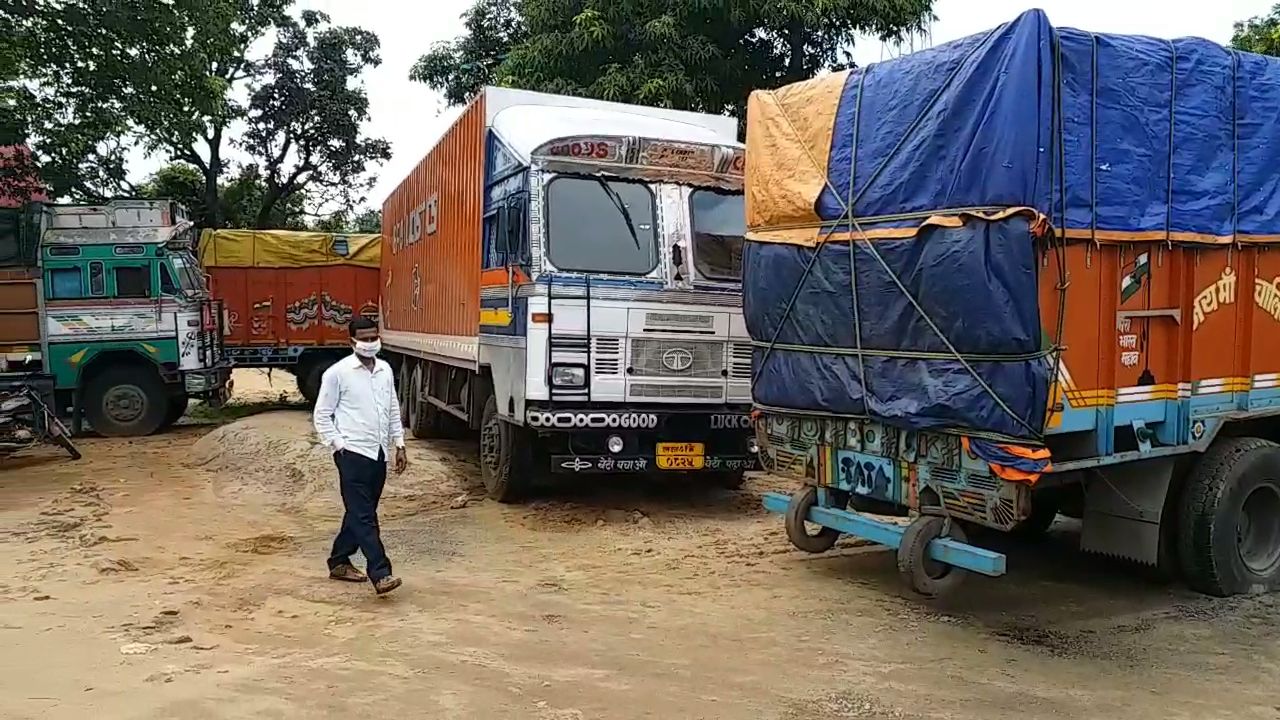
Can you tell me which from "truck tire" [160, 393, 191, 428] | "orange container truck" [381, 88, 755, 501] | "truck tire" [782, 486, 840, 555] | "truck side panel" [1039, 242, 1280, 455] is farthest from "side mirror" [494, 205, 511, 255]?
"truck tire" [160, 393, 191, 428]

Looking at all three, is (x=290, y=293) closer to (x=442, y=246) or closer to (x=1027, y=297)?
(x=442, y=246)

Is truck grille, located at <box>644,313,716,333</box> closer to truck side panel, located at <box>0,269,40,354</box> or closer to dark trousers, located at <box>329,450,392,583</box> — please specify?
dark trousers, located at <box>329,450,392,583</box>

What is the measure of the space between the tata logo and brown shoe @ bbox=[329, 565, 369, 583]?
3.04 metres

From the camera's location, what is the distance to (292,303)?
18.7 metres

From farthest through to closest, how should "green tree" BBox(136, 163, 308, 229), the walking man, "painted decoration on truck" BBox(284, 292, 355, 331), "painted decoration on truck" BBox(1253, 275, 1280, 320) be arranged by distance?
"green tree" BBox(136, 163, 308, 229) < "painted decoration on truck" BBox(284, 292, 355, 331) < the walking man < "painted decoration on truck" BBox(1253, 275, 1280, 320)

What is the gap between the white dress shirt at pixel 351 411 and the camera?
6297 millimetres

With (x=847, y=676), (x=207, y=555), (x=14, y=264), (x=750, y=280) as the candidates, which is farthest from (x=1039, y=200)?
(x=14, y=264)

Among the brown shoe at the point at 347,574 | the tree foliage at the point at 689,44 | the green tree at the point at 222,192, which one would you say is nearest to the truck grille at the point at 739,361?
the brown shoe at the point at 347,574

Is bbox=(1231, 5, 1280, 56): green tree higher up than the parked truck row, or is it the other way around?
bbox=(1231, 5, 1280, 56): green tree

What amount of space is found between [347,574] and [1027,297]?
4.41 meters

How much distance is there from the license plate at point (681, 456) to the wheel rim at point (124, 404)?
402 inches

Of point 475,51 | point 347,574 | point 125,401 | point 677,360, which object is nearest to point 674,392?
point 677,360

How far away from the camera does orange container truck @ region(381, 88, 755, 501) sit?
8242 millimetres

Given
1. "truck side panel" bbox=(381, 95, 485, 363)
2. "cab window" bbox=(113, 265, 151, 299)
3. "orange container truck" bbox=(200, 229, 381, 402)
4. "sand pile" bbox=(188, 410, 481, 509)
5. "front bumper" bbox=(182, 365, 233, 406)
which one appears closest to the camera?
"truck side panel" bbox=(381, 95, 485, 363)
